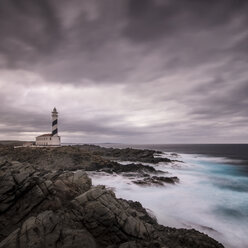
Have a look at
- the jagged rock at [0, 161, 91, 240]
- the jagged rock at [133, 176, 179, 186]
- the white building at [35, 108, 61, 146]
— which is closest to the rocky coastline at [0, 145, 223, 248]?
the jagged rock at [0, 161, 91, 240]

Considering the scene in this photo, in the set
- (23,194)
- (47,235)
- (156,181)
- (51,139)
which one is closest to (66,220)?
(47,235)

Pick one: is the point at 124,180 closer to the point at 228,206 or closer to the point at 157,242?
the point at 228,206

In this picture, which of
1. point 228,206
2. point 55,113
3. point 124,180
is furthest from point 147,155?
point 228,206

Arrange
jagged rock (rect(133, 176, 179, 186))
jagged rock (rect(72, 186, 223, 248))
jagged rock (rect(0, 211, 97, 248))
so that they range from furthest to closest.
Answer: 1. jagged rock (rect(133, 176, 179, 186))
2. jagged rock (rect(72, 186, 223, 248))
3. jagged rock (rect(0, 211, 97, 248))

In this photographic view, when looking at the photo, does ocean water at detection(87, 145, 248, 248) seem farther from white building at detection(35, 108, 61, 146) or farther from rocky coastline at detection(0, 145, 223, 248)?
white building at detection(35, 108, 61, 146)

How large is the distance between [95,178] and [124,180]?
→ 3.43m

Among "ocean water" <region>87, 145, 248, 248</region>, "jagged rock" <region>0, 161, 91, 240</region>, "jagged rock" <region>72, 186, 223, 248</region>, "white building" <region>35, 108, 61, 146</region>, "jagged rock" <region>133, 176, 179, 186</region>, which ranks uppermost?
"white building" <region>35, 108, 61, 146</region>

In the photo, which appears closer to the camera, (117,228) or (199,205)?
(117,228)

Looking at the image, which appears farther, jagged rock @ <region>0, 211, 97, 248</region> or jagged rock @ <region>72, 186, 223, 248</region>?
jagged rock @ <region>72, 186, 223, 248</region>

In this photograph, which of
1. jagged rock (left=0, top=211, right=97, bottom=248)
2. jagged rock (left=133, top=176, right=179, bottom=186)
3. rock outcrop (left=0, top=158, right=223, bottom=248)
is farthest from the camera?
jagged rock (left=133, top=176, right=179, bottom=186)

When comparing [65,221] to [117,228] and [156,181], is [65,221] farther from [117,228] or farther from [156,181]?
[156,181]

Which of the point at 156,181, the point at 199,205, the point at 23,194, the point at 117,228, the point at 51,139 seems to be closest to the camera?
the point at 117,228

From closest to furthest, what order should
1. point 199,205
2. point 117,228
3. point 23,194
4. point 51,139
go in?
point 117,228, point 23,194, point 199,205, point 51,139

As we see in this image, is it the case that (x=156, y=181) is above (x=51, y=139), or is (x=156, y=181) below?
below
